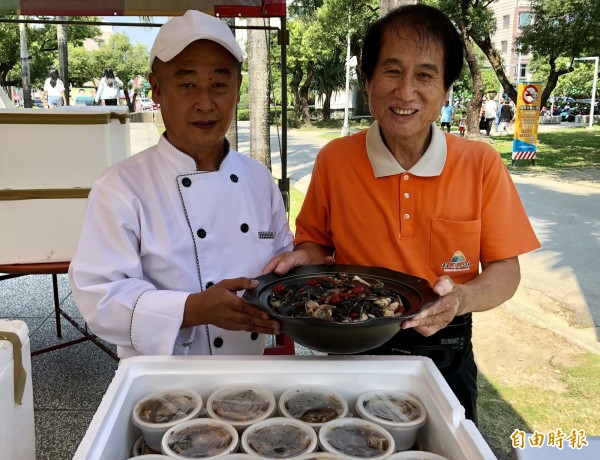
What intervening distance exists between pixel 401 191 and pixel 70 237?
218 centimetres

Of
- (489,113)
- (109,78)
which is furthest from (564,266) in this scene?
(489,113)

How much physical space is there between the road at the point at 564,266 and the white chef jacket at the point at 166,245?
3.37m

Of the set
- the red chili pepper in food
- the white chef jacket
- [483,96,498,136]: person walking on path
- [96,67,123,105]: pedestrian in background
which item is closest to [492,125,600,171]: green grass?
[483,96,498,136]: person walking on path

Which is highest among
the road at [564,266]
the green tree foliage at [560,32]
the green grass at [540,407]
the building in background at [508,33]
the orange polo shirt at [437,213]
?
the building in background at [508,33]

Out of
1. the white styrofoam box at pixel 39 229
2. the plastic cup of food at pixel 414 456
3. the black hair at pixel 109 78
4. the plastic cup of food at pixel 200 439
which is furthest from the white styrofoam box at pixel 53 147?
the black hair at pixel 109 78

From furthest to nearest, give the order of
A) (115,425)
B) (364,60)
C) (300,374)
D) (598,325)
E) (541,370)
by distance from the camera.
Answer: (598,325)
(541,370)
(364,60)
(300,374)
(115,425)

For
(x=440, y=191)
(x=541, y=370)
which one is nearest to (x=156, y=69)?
(x=440, y=191)

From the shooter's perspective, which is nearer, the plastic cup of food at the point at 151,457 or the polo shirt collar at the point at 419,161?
the plastic cup of food at the point at 151,457

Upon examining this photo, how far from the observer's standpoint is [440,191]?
6.17 ft

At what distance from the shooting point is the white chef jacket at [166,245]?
5.05 feet

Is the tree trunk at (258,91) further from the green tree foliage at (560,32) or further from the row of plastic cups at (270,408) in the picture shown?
the green tree foliage at (560,32)

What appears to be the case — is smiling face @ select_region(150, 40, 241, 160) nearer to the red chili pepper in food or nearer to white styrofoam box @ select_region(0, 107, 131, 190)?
the red chili pepper in food

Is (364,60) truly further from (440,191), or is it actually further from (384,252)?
(384,252)

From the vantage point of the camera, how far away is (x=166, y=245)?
5.64 feet
